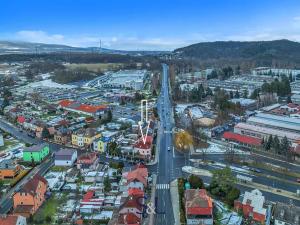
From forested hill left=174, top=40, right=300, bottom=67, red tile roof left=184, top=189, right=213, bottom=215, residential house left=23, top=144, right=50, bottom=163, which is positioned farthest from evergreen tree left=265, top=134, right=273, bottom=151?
forested hill left=174, top=40, right=300, bottom=67

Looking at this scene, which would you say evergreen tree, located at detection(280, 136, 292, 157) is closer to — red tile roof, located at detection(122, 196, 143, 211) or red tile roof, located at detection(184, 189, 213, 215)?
red tile roof, located at detection(184, 189, 213, 215)

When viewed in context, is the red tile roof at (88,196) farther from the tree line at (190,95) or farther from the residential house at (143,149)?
the tree line at (190,95)

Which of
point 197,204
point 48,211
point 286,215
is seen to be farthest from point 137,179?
point 286,215

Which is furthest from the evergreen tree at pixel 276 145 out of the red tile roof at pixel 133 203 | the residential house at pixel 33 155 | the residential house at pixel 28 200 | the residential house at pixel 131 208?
the residential house at pixel 33 155

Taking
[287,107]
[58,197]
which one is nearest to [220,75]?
[287,107]

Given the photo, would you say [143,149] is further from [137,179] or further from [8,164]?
[8,164]

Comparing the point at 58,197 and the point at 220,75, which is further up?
the point at 220,75

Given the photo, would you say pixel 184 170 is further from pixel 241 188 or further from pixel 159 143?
pixel 159 143
